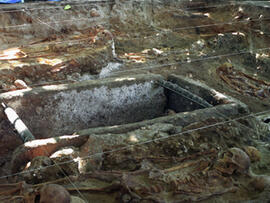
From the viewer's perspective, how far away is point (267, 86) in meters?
7.32

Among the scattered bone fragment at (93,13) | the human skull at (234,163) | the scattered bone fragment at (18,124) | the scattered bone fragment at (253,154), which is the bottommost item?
the scattered bone fragment at (253,154)

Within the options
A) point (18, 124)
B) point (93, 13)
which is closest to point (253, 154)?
point (18, 124)

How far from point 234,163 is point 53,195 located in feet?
6.16

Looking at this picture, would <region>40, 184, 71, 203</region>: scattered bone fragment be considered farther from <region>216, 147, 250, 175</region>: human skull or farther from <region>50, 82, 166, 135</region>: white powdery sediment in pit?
<region>50, 82, 166, 135</region>: white powdery sediment in pit

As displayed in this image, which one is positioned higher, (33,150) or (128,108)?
(33,150)

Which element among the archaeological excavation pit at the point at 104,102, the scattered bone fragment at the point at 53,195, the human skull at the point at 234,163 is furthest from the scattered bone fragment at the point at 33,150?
the human skull at the point at 234,163

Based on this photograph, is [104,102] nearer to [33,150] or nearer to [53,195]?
[33,150]

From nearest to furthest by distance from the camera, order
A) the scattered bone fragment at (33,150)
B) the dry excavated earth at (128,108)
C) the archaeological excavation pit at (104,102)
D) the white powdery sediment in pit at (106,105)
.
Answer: the dry excavated earth at (128,108)
the scattered bone fragment at (33,150)
the archaeological excavation pit at (104,102)
the white powdery sediment in pit at (106,105)

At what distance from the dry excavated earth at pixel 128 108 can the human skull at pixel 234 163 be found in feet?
0.03

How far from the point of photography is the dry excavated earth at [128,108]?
3.08 meters

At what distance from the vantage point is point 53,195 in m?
2.46

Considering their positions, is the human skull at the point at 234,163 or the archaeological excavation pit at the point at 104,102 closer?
the human skull at the point at 234,163

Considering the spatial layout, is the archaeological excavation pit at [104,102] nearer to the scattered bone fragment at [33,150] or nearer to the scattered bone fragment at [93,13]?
the scattered bone fragment at [33,150]

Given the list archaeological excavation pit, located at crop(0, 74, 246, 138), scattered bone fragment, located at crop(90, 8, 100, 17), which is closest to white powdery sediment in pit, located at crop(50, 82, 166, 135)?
archaeological excavation pit, located at crop(0, 74, 246, 138)
